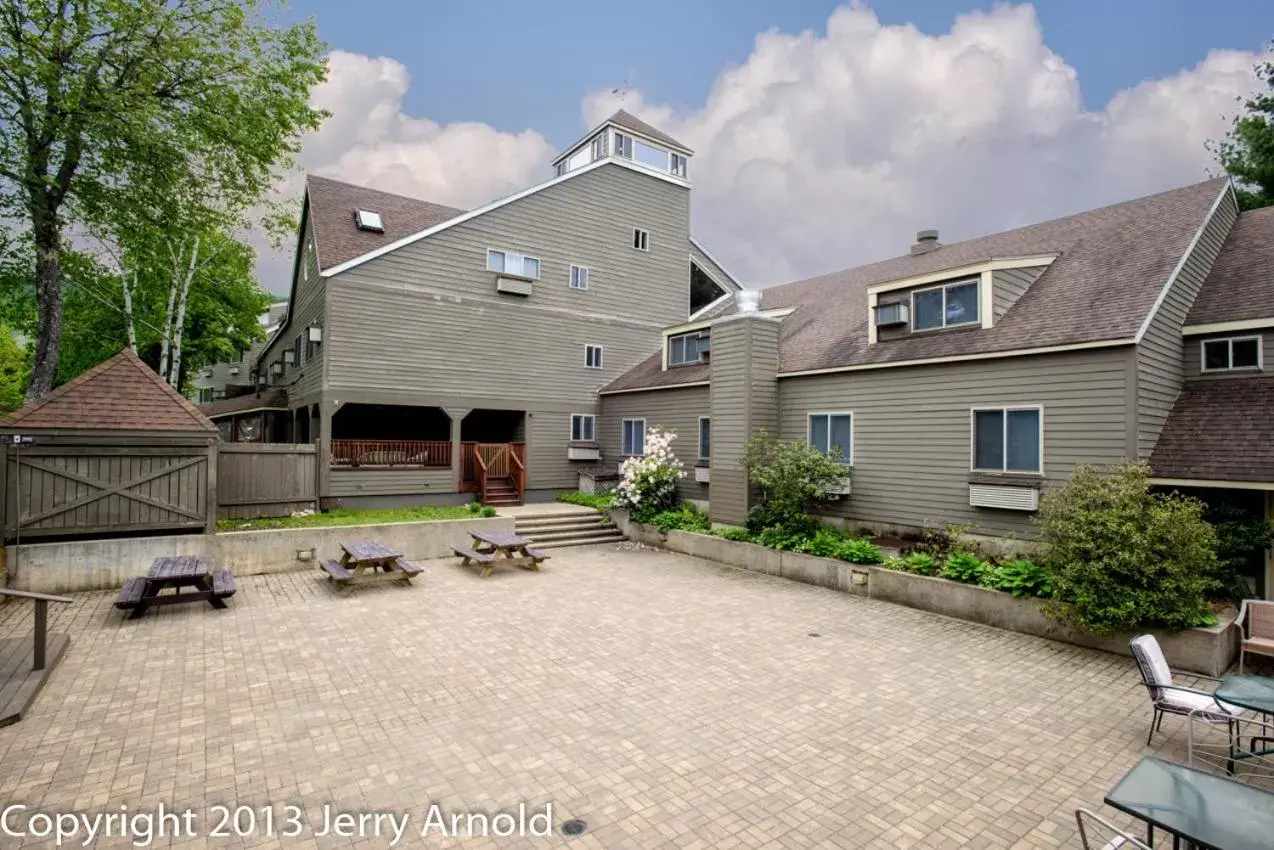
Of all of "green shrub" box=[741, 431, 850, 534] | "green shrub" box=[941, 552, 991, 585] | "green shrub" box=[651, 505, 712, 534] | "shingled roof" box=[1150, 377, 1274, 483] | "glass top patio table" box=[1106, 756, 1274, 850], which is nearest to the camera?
"glass top patio table" box=[1106, 756, 1274, 850]

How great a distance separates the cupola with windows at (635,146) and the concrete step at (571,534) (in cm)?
1344

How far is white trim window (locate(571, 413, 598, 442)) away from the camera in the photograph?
2011cm

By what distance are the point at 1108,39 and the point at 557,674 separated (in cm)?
1716

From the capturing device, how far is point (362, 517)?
14.2m

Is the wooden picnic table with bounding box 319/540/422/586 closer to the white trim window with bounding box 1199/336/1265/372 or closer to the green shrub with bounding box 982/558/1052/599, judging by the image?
the green shrub with bounding box 982/558/1052/599

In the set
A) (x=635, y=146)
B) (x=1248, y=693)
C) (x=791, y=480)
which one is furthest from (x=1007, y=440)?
(x=635, y=146)

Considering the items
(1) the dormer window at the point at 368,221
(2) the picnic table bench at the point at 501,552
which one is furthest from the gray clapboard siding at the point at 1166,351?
(1) the dormer window at the point at 368,221

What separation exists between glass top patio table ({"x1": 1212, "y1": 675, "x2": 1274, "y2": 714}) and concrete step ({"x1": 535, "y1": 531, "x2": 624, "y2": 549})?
12307 mm

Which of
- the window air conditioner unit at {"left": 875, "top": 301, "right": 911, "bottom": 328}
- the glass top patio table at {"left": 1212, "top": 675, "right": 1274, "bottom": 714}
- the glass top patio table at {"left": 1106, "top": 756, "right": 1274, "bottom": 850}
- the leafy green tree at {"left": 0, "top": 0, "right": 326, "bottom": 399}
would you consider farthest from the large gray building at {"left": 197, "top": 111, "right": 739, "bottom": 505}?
the glass top patio table at {"left": 1106, "top": 756, "right": 1274, "bottom": 850}

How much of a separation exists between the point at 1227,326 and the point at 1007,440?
4.13 m

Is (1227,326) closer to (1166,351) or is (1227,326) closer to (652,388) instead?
(1166,351)

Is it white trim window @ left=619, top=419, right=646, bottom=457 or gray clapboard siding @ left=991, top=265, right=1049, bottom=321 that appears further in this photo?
white trim window @ left=619, top=419, right=646, bottom=457

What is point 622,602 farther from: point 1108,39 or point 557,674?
point 1108,39

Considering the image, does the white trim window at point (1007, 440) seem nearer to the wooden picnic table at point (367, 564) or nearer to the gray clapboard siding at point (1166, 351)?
the gray clapboard siding at point (1166, 351)
